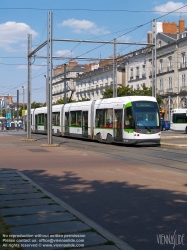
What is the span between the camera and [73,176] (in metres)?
13.9

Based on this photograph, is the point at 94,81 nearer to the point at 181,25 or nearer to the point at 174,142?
the point at 181,25

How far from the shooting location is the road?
7.33 metres

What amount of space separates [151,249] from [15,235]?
1.98 meters

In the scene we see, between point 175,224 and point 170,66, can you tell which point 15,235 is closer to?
point 175,224

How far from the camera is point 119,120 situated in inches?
1131

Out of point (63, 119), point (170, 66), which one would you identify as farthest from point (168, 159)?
point (170, 66)

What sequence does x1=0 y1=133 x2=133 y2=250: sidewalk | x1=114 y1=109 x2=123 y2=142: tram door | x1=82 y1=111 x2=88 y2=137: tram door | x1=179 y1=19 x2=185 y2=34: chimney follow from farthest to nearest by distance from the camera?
x1=179 y1=19 x2=185 y2=34: chimney → x1=82 y1=111 x2=88 y2=137: tram door → x1=114 y1=109 x2=123 y2=142: tram door → x1=0 y1=133 x2=133 y2=250: sidewalk

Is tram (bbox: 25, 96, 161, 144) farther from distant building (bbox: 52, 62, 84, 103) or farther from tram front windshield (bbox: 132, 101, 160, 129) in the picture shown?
distant building (bbox: 52, 62, 84, 103)

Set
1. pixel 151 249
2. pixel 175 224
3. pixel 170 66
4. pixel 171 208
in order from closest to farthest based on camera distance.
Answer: pixel 151 249
pixel 175 224
pixel 171 208
pixel 170 66

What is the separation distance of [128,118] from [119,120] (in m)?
1.14

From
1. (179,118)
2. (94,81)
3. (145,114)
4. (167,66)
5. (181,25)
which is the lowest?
(179,118)

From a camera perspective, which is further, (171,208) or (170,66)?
(170,66)

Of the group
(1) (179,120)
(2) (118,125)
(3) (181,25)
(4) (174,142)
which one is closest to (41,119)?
(1) (179,120)

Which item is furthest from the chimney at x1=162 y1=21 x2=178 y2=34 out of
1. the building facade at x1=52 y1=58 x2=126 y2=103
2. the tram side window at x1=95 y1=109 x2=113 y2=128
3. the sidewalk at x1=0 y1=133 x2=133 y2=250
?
the sidewalk at x1=0 y1=133 x2=133 y2=250
